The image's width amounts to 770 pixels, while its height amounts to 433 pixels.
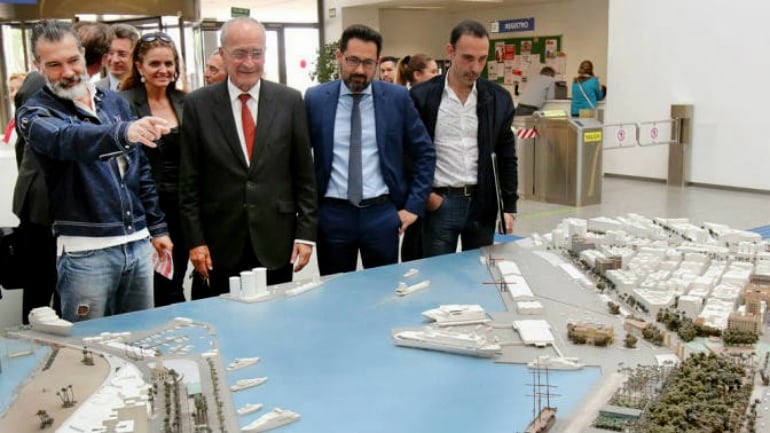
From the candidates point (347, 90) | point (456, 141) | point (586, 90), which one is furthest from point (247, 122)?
point (586, 90)

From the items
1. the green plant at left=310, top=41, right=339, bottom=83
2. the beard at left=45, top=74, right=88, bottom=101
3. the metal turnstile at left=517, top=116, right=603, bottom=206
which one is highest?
the green plant at left=310, top=41, right=339, bottom=83

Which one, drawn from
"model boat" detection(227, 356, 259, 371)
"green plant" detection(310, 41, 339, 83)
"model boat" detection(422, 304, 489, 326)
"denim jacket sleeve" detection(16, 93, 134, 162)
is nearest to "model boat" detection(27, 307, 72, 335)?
"denim jacket sleeve" detection(16, 93, 134, 162)

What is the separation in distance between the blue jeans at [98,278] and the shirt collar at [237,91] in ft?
2.57

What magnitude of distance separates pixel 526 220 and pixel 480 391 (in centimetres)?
619

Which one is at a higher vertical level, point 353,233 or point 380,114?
point 380,114

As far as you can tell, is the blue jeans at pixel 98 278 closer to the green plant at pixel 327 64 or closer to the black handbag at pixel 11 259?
the black handbag at pixel 11 259

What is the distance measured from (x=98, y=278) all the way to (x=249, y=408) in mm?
1129

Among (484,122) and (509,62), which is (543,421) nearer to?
(484,122)

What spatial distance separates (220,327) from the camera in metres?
2.77

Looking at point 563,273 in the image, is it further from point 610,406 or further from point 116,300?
point 116,300

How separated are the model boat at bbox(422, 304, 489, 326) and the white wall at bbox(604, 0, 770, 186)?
7.79 m

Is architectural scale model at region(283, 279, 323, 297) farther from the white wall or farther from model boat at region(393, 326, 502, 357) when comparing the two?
the white wall

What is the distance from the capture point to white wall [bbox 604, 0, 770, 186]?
927 cm

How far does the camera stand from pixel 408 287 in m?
3.24
